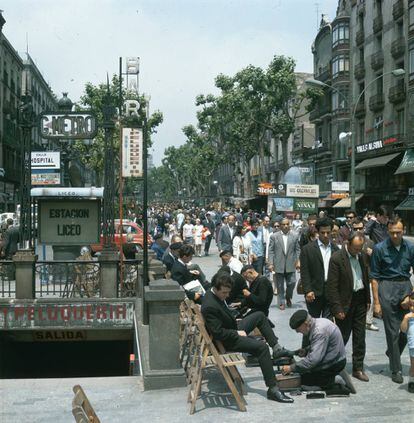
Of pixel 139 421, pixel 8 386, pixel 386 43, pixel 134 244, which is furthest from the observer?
pixel 386 43

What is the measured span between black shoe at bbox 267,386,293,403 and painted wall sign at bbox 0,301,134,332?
6.58m

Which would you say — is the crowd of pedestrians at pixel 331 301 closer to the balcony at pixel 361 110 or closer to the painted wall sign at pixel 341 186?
the painted wall sign at pixel 341 186

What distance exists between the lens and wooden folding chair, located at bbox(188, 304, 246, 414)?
5.95 metres

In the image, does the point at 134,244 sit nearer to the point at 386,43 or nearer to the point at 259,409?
the point at 259,409

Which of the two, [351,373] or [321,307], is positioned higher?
[321,307]

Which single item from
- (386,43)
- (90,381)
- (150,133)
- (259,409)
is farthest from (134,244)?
(386,43)

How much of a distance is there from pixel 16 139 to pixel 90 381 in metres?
55.2

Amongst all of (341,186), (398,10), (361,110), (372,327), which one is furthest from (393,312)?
(361,110)

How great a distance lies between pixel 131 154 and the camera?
11.5 metres

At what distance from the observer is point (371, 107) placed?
42906 mm

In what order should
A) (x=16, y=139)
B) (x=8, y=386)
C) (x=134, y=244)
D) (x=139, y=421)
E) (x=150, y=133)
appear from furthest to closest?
(x=16, y=139)
(x=150, y=133)
(x=134, y=244)
(x=8, y=386)
(x=139, y=421)

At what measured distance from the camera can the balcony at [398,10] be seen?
3871cm

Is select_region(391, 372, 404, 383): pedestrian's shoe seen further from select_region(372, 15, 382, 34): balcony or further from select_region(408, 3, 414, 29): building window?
select_region(372, 15, 382, 34): balcony

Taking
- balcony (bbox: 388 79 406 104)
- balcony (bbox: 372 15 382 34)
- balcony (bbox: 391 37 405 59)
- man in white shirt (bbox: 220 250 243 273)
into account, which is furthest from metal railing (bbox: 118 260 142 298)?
→ balcony (bbox: 372 15 382 34)
